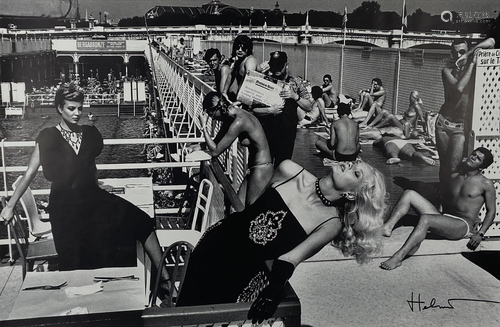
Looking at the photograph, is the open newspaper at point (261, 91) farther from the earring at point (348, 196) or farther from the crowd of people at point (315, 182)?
the earring at point (348, 196)

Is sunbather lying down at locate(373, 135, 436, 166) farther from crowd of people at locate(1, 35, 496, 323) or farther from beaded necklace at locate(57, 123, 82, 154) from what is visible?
beaded necklace at locate(57, 123, 82, 154)

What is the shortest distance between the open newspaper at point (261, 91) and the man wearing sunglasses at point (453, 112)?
3.56 feet

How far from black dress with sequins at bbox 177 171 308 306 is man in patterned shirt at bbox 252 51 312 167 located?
4.09ft

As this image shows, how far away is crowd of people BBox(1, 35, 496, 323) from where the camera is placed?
2.07 metres

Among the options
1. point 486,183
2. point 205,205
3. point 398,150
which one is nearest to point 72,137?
point 205,205

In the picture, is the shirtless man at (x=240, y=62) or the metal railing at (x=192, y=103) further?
the metal railing at (x=192, y=103)

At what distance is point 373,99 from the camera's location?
15.2 ft

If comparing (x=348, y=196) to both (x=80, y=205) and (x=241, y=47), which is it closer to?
(x=241, y=47)

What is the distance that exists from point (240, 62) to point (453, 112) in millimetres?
1441

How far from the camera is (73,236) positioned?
3.29m

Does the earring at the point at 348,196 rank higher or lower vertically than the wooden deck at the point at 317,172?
higher

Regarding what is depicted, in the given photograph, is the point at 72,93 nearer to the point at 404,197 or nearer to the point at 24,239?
the point at 24,239

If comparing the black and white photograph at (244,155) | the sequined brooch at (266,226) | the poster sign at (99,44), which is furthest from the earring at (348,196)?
the poster sign at (99,44)

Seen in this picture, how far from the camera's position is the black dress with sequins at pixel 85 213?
10.3 ft
